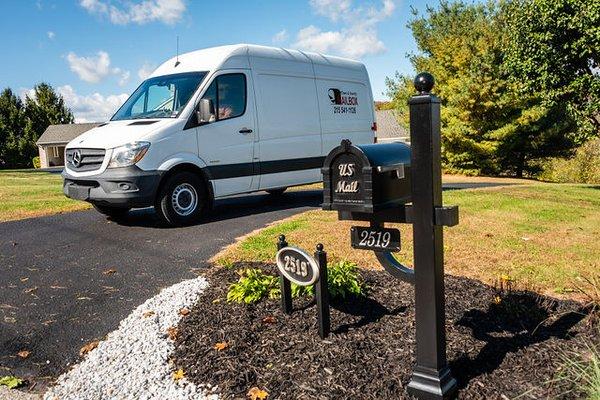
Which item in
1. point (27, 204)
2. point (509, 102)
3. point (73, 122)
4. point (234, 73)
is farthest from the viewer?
point (73, 122)

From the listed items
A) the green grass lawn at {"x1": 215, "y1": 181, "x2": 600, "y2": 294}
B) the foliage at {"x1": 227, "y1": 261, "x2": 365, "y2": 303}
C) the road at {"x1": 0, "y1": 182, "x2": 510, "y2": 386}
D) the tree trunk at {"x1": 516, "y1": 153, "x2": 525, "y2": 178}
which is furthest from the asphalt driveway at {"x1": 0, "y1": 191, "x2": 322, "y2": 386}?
the tree trunk at {"x1": 516, "y1": 153, "x2": 525, "y2": 178}

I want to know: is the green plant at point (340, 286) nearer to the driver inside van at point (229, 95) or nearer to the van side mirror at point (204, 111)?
the van side mirror at point (204, 111)

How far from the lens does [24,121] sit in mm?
55750

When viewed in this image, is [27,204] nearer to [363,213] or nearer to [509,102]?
[363,213]

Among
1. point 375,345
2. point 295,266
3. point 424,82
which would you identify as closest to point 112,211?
point 295,266

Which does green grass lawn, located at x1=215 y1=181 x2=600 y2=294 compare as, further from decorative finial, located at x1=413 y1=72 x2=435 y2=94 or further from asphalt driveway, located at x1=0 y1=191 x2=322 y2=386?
decorative finial, located at x1=413 y1=72 x2=435 y2=94

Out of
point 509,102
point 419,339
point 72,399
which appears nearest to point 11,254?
point 72,399

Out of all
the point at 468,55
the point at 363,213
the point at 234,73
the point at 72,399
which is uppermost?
the point at 468,55

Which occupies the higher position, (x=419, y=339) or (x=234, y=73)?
(x=234, y=73)

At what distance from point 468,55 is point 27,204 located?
747 inches

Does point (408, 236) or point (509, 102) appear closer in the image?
point (408, 236)

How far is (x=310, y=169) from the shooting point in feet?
30.7

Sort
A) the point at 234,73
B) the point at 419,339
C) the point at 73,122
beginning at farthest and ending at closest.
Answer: the point at 73,122, the point at 234,73, the point at 419,339

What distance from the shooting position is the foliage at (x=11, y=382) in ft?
10.5
